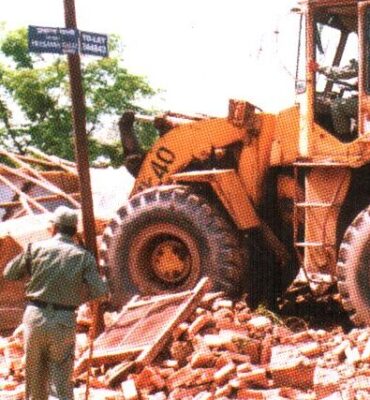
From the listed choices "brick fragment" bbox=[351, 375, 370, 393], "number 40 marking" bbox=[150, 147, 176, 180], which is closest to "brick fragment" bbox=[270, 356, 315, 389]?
"brick fragment" bbox=[351, 375, 370, 393]

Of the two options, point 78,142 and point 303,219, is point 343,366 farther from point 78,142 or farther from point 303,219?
point 78,142

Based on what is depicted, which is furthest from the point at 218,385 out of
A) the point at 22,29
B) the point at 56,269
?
the point at 22,29

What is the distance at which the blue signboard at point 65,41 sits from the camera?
6633mm

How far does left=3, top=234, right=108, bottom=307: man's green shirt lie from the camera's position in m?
5.55

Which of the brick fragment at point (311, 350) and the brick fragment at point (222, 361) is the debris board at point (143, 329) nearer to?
the brick fragment at point (222, 361)

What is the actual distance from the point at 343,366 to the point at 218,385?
3.60ft

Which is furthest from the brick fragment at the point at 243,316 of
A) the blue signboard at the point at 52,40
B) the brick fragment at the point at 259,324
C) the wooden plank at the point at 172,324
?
the blue signboard at the point at 52,40

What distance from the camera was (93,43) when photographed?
7.03 m

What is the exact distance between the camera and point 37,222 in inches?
393

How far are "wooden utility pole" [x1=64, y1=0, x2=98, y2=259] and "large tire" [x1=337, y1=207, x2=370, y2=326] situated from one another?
2.46 metres

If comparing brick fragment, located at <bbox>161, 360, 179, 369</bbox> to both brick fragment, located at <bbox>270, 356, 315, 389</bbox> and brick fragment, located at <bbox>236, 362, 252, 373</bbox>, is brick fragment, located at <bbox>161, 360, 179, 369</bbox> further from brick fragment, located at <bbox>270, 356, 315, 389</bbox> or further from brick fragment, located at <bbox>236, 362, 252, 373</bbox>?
brick fragment, located at <bbox>270, 356, 315, 389</bbox>

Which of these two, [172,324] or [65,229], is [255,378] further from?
[65,229]

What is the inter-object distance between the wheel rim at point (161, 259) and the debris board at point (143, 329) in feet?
1.64

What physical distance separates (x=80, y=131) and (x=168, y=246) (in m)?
2.08
